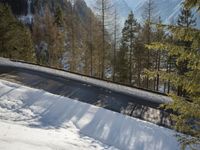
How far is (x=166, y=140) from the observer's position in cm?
1392

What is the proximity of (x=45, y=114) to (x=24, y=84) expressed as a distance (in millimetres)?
5340

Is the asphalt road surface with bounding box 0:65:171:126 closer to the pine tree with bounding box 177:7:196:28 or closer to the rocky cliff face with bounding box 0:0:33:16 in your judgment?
the pine tree with bounding box 177:7:196:28

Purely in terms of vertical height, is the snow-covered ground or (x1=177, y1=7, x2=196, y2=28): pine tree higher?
(x1=177, y1=7, x2=196, y2=28): pine tree

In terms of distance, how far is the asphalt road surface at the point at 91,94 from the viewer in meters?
17.1

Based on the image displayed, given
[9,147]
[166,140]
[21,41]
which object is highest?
[21,41]

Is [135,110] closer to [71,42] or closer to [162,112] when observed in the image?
[162,112]

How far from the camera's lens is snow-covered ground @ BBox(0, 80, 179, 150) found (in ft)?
38.6

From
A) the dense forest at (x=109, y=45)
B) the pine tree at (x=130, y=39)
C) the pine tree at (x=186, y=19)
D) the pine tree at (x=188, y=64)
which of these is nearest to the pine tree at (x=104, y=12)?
the dense forest at (x=109, y=45)

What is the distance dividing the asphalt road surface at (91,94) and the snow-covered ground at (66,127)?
1018 millimetres

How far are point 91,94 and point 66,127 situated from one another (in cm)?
549

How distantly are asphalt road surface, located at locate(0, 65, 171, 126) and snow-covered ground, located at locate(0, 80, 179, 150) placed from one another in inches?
40.1

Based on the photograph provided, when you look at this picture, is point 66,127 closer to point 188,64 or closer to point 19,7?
point 188,64

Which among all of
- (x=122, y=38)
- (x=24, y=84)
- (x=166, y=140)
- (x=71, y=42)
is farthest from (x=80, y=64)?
(x=166, y=140)

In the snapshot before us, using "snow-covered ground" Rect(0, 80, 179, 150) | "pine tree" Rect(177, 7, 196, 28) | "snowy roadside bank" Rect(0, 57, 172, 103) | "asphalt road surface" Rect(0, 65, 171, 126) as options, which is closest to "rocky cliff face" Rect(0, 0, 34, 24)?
"pine tree" Rect(177, 7, 196, 28)
